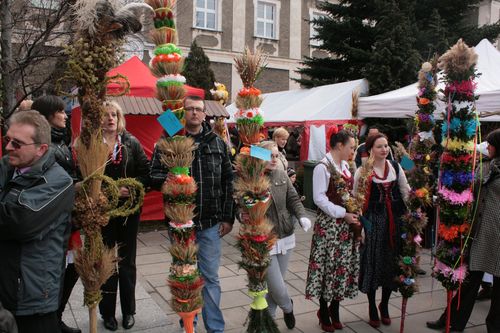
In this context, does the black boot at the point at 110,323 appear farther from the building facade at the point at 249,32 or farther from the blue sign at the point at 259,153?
the building facade at the point at 249,32

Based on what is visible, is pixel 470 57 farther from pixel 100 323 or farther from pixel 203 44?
pixel 203 44

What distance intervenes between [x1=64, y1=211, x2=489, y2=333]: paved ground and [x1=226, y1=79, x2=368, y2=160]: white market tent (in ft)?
17.7

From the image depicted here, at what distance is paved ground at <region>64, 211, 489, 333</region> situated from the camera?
4.07 m

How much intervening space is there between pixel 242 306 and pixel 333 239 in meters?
1.34

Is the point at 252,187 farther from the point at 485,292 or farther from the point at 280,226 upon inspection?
the point at 485,292

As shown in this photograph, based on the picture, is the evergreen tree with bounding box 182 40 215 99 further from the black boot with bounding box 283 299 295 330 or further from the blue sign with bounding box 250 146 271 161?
the blue sign with bounding box 250 146 271 161

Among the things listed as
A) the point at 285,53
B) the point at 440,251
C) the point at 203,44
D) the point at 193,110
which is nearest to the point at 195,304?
the point at 193,110

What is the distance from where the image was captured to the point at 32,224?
224cm

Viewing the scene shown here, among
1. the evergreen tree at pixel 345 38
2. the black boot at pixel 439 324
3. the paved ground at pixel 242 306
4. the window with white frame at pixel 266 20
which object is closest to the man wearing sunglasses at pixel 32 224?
the paved ground at pixel 242 306

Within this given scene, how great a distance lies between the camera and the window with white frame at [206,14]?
75.0 feet

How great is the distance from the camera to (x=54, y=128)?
11.4ft

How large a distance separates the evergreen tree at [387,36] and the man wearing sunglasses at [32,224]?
11.0 m

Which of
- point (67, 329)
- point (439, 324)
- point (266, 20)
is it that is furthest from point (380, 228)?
point (266, 20)

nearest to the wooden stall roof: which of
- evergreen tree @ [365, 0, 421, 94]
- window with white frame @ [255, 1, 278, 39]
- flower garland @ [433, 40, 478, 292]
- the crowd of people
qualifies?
the crowd of people
